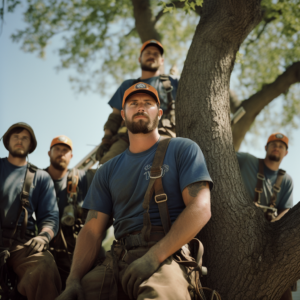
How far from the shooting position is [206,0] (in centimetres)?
436

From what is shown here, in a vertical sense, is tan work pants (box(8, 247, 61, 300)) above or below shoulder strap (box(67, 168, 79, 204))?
below

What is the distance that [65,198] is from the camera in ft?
18.2

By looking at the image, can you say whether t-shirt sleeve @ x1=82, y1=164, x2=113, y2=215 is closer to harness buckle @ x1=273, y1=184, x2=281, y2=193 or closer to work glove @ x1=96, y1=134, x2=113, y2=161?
work glove @ x1=96, y1=134, x2=113, y2=161

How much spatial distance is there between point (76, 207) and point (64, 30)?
29.5 feet

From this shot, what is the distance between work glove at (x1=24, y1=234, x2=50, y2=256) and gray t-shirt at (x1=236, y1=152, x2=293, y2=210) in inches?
131

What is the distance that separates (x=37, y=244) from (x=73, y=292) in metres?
1.82

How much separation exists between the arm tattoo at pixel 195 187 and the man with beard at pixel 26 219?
7.82 ft

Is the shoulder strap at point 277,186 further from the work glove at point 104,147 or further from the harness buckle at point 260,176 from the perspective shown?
the work glove at point 104,147

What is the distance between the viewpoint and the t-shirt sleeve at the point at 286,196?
5636 mm

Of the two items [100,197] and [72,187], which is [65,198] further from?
[100,197]

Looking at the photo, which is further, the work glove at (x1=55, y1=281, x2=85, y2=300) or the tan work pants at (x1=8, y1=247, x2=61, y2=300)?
the tan work pants at (x1=8, y1=247, x2=61, y2=300)

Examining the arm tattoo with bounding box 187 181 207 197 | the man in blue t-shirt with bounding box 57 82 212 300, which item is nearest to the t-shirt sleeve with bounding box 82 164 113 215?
the man in blue t-shirt with bounding box 57 82 212 300

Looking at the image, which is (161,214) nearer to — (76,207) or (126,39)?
(76,207)

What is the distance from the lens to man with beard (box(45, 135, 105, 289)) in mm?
5316
